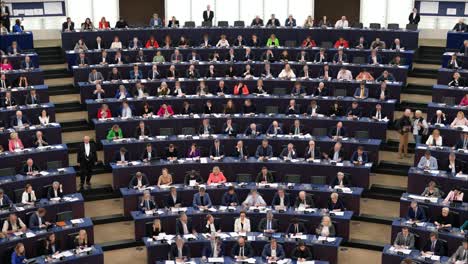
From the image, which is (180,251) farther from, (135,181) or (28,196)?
(28,196)

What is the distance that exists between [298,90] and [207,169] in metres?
4.01

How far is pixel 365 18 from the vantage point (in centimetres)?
2788

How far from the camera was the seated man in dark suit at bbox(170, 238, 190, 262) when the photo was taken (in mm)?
15836

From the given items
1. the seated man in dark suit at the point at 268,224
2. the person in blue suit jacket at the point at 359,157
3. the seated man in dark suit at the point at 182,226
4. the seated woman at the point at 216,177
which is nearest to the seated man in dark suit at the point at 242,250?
the seated man in dark suit at the point at 268,224

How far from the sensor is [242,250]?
16016 mm

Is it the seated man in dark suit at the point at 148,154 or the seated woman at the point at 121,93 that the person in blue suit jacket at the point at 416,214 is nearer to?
the seated man in dark suit at the point at 148,154

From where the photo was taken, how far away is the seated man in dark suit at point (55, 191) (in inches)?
693

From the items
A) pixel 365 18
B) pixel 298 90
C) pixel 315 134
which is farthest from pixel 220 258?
pixel 365 18

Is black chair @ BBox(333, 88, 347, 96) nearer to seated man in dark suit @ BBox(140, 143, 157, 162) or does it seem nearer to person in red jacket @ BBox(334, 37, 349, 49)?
person in red jacket @ BBox(334, 37, 349, 49)

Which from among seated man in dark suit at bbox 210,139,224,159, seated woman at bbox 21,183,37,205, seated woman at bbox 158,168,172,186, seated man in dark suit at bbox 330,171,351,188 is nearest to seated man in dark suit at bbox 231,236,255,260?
seated woman at bbox 158,168,172,186

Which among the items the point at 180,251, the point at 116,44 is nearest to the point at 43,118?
the point at 116,44

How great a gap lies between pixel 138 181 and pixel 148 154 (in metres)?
1.03

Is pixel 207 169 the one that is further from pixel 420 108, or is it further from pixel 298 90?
pixel 420 108

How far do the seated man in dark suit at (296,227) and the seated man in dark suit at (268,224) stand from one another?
0.30 m
